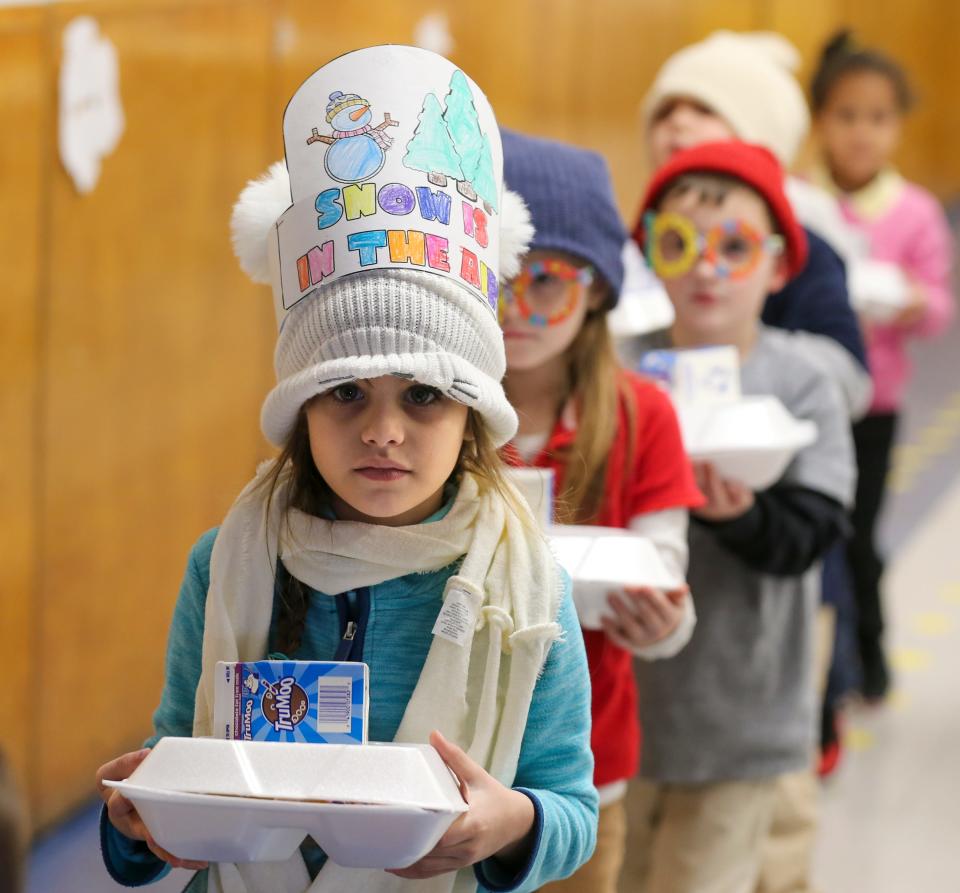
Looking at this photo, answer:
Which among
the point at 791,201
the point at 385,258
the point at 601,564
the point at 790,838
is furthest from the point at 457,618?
the point at 791,201

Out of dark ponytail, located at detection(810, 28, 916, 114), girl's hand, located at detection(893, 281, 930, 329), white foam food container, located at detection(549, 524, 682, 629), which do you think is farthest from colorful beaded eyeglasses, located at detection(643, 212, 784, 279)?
dark ponytail, located at detection(810, 28, 916, 114)

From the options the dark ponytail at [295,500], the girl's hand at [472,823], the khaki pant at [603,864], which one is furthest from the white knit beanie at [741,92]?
the girl's hand at [472,823]

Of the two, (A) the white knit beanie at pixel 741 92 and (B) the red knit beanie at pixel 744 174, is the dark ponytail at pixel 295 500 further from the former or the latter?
(A) the white knit beanie at pixel 741 92

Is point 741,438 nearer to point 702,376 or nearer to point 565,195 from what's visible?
point 702,376

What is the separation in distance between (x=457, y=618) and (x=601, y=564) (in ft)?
1.82

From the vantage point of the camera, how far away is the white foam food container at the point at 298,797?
48.8 inches

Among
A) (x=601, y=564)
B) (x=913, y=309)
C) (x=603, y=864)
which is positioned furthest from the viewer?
(x=913, y=309)

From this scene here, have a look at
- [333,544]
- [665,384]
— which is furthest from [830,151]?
[333,544]

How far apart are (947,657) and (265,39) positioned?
3.06 metres

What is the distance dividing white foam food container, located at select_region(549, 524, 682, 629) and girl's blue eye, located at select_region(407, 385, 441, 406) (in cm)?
50

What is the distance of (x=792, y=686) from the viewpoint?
2779 millimetres

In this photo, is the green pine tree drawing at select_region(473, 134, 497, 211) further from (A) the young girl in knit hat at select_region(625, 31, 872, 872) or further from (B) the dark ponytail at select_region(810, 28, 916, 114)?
(B) the dark ponytail at select_region(810, 28, 916, 114)

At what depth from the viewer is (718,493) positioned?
8.00ft

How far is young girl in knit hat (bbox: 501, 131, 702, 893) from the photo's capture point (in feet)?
6.95
